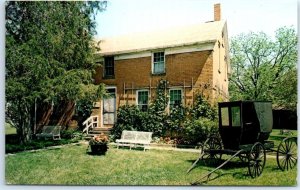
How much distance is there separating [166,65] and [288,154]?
8.59 ft

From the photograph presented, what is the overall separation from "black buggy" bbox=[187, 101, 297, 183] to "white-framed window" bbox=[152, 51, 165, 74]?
1.31m

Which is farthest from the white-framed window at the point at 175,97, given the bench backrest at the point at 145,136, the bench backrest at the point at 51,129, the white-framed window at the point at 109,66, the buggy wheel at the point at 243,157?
the bench backrest at the point at 51,129

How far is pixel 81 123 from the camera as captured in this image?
290 inches

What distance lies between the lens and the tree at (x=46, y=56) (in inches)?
276

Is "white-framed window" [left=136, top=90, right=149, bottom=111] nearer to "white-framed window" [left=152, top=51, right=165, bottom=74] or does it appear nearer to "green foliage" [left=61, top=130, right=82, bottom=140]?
"white-framed window" [left=152, top=51, right=165, bottom=74]

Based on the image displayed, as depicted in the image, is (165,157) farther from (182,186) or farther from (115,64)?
(115,64)

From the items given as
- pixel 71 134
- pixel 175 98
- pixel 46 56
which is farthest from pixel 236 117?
pixel 46 56

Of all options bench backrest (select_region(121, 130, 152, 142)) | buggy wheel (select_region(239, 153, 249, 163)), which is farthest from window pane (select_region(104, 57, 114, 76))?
buggy wheel (select_region(239, 153, 249, 163))

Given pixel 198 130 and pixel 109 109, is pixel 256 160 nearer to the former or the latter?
pixel 198 130

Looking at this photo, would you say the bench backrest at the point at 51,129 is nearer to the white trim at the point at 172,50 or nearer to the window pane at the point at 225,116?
the white trim at the point at 172,50

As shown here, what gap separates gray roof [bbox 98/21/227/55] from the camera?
6789 mm

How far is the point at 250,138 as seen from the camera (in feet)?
21.4

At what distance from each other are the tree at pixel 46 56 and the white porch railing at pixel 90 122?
398mm

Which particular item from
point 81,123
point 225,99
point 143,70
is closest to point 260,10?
point 225,99
